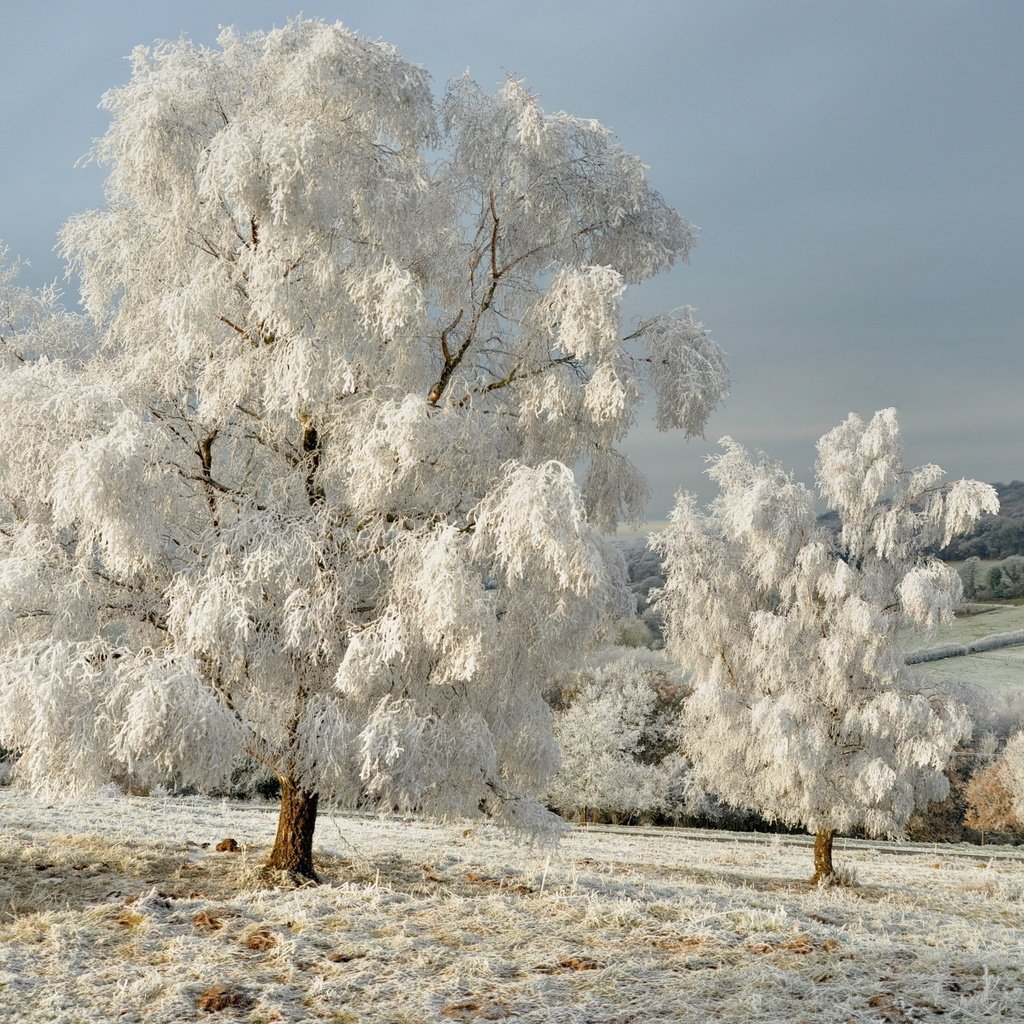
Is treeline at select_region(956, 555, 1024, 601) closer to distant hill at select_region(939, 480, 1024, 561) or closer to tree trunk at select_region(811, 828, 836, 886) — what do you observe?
distant hill at select_region(939, 480, 1024, 561)

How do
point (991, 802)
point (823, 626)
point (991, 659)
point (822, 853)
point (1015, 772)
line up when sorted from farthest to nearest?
1. point (991, 659)
2. point (991, 802)
3. point (1015, 772)
4. point (823, 626)
5. point (822, 853)

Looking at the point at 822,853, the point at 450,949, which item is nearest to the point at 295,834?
the point at 450,949

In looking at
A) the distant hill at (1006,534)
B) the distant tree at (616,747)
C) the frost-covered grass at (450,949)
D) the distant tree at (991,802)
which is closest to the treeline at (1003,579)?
the distant hill at (1006,534)

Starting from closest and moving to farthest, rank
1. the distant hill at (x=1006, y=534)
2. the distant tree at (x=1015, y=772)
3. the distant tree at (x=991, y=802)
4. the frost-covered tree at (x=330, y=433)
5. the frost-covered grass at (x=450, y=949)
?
1. the frost-covered grass at (x=450, y=949)
2. the frost-covered tree at (x=330, y=433)
3. the distant tree at (x=1015, y=772)
4. the distant tree at (x=991, y=802)
5. the distant hill at (x=1006, y=534)

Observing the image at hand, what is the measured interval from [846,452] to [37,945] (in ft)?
49.6

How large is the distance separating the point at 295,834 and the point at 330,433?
4.22 meters

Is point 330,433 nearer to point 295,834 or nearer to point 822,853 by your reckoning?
point 295,834

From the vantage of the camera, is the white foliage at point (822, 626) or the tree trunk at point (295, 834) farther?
the white foliage at point (822, 626)

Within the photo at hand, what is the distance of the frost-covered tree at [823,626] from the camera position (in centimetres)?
1658

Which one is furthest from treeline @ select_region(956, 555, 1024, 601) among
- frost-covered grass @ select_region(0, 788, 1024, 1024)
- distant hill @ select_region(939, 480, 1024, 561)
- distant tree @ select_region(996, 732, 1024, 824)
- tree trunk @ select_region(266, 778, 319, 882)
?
tree trunk @ select_region(266, 778, 319, 882)

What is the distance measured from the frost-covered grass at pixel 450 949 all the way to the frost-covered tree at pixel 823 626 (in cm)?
549

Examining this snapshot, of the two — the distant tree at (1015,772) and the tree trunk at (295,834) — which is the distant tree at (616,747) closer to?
the distant tree at (1015,772)

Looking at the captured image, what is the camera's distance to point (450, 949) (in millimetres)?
6668

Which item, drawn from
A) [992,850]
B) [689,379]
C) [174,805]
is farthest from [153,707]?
[992,850]
